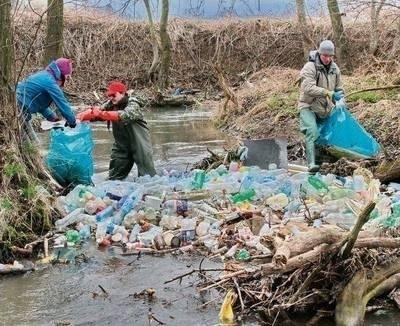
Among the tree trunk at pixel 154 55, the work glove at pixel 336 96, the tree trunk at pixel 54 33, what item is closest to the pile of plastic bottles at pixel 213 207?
the work glove at pixel 336 96

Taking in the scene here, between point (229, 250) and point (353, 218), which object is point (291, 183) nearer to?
point (353, 218)

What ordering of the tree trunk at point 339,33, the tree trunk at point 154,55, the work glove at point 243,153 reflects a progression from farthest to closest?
the tree trunk at point 154,55, the tree trunk at point 339,33, the work glove at point 243,153

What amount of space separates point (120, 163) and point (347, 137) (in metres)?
3.01

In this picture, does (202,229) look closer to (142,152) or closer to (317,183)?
(317,183)

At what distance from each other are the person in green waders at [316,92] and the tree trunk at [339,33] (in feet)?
27.1

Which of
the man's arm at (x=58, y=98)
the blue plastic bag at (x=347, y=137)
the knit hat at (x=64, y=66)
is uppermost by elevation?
the knit hat at (x=64, y=66)

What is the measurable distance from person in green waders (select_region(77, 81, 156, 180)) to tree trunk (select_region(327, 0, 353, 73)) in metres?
9.77

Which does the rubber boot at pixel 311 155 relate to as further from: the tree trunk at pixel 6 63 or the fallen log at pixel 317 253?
the fallen log at pixel 317 253

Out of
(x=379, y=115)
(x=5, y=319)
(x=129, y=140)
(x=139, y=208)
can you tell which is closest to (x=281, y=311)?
(x=5, y=319)

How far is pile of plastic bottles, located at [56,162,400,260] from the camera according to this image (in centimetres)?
611

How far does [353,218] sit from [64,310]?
277 cm

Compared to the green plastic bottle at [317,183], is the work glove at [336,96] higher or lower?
higher

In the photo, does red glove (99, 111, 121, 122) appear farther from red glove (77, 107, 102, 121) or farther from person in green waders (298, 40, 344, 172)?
person in green waders (298, 40, 344, 172)

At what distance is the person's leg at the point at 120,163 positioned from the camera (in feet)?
28.2
